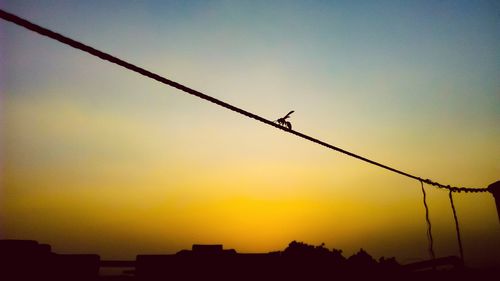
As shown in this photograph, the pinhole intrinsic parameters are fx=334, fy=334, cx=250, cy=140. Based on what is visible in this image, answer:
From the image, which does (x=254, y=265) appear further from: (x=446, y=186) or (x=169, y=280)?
(x=446, y=186)

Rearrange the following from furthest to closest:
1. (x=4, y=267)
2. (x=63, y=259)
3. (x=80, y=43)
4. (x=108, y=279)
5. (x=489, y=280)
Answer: (x=489, y=280), (x=108, y=279), (x=63, y=259), (x=4, y=267), (x=80, y=43)

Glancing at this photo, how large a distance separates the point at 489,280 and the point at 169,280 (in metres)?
8.51

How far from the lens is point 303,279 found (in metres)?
9.52

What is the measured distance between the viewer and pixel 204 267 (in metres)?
8.91

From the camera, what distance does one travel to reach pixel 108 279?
8.41 m

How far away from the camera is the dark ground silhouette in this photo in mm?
7508

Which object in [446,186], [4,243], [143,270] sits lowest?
[143,270]

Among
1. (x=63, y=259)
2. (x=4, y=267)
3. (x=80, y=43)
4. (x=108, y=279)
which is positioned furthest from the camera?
(x=108, y=279)

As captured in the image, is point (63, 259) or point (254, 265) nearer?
point (63, 259)

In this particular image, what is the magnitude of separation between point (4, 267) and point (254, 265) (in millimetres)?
5851

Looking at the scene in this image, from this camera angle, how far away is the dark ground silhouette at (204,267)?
7.51 metres

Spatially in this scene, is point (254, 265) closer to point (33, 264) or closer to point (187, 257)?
point (187, 257)

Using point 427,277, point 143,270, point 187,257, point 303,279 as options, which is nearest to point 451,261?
point 427,277

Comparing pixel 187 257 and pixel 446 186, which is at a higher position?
pixel 446 186
